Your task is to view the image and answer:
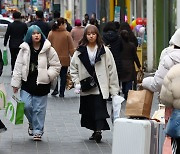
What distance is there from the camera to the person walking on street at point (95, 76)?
11477 mm

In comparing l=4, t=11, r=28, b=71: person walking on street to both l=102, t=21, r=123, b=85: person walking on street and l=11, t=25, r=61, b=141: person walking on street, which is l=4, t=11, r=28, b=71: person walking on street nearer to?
l=102, t=21, r=123, b=85: person walking on street

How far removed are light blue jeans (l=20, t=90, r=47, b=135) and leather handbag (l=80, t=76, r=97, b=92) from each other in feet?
2.16

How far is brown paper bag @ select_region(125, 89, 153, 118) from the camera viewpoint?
8219 millimetres

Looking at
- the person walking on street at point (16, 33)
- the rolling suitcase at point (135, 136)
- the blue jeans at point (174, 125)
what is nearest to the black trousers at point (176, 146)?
the blue jeans at point (174, 125)

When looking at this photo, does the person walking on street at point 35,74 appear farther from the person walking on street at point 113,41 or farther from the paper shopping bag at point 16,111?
the person walking on street at point 113,41

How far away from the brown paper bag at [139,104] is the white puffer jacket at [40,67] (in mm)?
3403

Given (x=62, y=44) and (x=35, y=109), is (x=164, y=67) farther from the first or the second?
(x=62, y=44)

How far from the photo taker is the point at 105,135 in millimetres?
12383

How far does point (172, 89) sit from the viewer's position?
728 centimetres

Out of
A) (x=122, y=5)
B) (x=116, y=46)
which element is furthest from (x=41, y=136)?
(x=122, y=5)

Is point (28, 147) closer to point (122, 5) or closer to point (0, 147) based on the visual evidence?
point (0, 147)

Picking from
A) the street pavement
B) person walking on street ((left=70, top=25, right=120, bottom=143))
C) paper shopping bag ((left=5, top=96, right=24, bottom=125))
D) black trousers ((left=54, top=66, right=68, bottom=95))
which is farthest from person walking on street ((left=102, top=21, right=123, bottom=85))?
paper shopping bag ((left=5, top=96, right=24, bottom=125))

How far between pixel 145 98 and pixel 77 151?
9.33ft

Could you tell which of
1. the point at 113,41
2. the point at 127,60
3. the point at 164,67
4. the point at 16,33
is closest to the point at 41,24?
the point at 16,33
